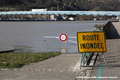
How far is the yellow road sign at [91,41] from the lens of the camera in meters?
11.6

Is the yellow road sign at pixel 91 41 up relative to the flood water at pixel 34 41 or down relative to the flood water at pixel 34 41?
up

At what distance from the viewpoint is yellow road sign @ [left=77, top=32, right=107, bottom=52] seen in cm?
1159

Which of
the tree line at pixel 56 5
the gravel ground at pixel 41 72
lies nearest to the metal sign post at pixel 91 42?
the gravel ground at pixel 41 72

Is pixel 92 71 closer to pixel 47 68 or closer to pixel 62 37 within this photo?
pixel 47 68

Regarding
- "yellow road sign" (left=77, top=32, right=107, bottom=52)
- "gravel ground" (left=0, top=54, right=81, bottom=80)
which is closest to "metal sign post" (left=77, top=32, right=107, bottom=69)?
"yellow road sign" (left=77, top=32, right=107, bottom=52)

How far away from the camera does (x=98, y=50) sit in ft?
38.5

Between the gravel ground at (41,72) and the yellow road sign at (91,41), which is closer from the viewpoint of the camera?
the gravel ground at (41,72)

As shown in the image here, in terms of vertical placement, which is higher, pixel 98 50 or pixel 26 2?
pixel 98 50

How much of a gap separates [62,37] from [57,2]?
166 meters

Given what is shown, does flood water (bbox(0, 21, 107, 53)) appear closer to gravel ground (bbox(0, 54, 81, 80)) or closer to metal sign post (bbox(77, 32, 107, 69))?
gravel ground (bbox(0, 54, 81, 80))

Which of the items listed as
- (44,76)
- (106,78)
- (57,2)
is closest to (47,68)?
(44,76)

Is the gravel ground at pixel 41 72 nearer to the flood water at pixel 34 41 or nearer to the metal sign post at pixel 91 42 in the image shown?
the metal sign post at pixel 91 42

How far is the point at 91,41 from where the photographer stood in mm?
11633

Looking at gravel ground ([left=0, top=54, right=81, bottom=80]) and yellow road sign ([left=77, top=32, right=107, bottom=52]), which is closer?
gravel ground ([left=0, top=54, right=81, bottom=80])
